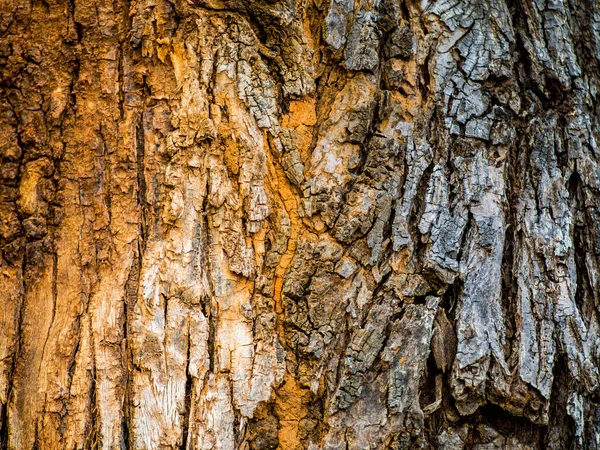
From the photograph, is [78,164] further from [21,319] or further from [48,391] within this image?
[48,391]

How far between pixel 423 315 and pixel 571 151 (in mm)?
748

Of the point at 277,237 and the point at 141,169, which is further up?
the point at 141,169

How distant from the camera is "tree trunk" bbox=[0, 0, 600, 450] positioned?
62.5 inches

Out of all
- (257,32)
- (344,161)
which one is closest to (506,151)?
(344,161)

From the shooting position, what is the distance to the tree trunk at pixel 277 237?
1587mm

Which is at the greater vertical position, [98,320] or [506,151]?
[506,151]

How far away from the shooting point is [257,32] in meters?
1.64

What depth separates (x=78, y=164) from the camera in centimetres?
169

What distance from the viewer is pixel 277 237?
1.62 metres

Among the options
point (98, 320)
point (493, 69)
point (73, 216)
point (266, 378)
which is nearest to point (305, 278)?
point (266, 378)

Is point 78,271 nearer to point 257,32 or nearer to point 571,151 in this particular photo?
point 257,32

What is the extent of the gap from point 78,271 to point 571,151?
1610mm

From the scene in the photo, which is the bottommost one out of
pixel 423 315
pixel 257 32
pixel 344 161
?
pixel 423 315

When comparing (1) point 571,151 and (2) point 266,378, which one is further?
(1) point 571,151
